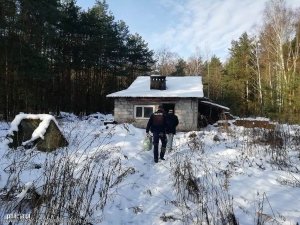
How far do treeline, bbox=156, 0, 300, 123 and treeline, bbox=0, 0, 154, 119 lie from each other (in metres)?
10.3

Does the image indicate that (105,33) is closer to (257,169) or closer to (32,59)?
(32,59)

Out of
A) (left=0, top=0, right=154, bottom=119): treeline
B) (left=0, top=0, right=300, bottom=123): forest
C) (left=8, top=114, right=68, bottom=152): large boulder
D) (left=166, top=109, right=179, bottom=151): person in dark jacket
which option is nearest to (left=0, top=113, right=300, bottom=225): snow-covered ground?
(left=8, top=114, right=68, bottom=152): large boulder

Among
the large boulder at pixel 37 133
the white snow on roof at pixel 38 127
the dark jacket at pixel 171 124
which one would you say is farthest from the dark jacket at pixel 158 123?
the white snow on roof at pixel 38 127

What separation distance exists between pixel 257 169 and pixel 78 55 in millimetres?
30126

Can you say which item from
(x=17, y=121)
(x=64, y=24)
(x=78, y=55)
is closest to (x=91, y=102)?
(x=78, y=55)

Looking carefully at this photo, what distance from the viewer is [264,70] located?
3772cm

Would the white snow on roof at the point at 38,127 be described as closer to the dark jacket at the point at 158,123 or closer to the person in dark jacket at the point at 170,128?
the dark jacket at the point at 158,123

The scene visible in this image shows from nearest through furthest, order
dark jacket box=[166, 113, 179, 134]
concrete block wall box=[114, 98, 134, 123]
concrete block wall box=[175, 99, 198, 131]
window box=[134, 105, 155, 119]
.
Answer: dark jacket box=[166, 113, 179, 134] < concrete block wall box=[175, 99, 198, 131] < window box=[134, 105, 155, 119] < concrete block wall box=[114, 98, 134, 123]

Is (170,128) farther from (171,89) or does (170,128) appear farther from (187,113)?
(171,89)

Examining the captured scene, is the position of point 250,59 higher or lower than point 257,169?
higher

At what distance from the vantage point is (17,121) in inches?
408

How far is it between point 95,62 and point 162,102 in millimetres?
16336

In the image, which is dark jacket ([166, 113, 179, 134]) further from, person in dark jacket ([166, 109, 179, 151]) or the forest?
the forest

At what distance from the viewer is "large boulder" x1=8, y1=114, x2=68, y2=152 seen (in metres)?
9.82
